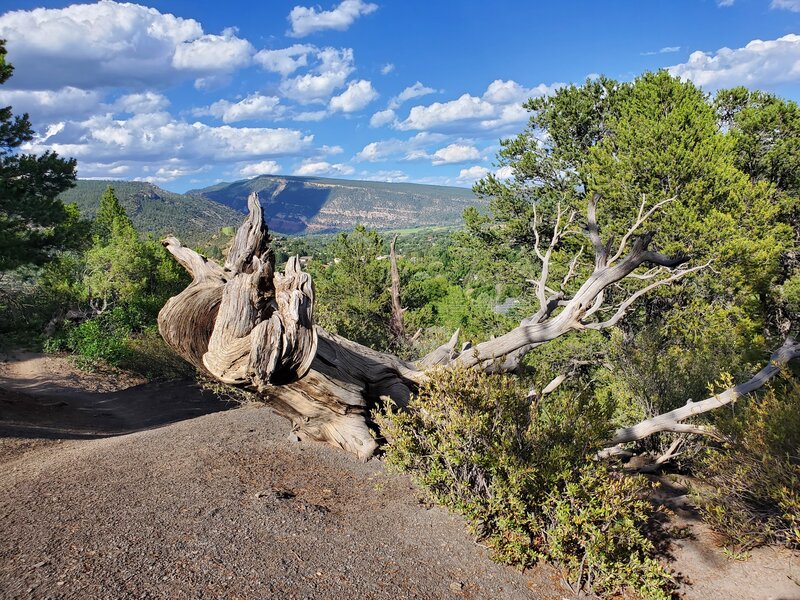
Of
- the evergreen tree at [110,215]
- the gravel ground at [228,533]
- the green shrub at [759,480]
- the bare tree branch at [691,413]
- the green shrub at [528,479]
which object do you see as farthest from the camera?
the evergreen tree at [110,215]

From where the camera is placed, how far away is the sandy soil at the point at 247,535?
3.80 metres

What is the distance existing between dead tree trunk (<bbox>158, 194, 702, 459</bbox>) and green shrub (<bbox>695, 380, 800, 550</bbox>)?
174 centimetres

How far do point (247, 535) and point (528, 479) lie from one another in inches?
99.6

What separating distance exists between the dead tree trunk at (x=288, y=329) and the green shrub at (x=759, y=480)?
1736 millimetres

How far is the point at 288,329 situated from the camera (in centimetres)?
556

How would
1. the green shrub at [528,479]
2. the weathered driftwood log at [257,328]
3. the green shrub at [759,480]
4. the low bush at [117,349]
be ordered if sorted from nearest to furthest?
the green shrub at [528,479] < the green shrub at [759,480] < the weathered driftwood log at [257,328] < the low bush at [117,349]


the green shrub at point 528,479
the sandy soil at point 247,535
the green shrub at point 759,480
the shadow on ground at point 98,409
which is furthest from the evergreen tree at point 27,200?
the green shrub at point 759,480

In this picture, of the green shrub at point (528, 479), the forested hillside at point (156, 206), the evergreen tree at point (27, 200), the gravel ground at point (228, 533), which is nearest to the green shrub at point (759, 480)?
the green shrub at point (528, 479)

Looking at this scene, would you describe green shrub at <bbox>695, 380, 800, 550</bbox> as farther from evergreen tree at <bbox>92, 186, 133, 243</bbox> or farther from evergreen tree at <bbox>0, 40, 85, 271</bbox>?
evergreen tree at <bbox>92, 186, 133, 243</bbox>

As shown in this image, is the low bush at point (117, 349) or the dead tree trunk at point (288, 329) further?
the low bush at point (117, 349)

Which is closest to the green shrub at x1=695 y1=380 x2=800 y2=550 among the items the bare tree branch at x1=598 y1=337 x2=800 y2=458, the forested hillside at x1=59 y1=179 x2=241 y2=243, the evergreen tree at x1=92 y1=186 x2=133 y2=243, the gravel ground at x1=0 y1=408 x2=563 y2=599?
the bare tree branch at x1=598 y1=337 x2=800 y2=458

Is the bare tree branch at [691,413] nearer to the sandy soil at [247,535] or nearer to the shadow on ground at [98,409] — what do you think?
the sandy soil at [247,535]

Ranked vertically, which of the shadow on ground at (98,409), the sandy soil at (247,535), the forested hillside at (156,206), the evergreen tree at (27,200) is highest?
the forested hillside at (156,206)

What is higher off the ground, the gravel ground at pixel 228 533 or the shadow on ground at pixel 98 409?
the gravel ground at pixel 228 533
